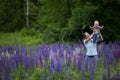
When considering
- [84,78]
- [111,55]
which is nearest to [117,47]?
[111,55]

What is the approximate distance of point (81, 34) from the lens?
51.9 ft

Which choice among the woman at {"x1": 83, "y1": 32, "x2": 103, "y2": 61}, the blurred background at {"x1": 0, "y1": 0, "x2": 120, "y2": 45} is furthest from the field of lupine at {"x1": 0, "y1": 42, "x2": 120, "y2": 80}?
the blurred background at {"x1": 0, "y1": 0, "x2": 120, "y2": 45}

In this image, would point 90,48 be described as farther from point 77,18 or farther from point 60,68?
point 77,18

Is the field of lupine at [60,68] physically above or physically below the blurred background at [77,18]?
below

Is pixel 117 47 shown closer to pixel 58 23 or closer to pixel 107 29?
pixel 107 29

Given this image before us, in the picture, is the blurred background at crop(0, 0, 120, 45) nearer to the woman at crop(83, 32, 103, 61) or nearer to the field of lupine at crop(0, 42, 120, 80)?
the woman at crop(83, 32, 103, 61)

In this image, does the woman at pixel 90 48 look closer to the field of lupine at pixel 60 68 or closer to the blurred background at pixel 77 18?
the field of lupine at pixel 60 68

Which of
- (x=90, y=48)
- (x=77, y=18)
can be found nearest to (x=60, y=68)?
(x=90, y=48)

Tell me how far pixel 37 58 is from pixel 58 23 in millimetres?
6990

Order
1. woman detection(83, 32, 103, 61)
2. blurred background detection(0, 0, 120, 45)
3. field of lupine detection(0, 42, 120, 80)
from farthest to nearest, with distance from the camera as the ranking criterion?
blurred background detection(0, 0, 120, 45) → woman detection(83, 32, 103, 61) → field of lupine detection(0, 42, 120, 80)

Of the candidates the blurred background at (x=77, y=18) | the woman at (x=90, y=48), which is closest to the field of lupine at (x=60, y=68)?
the woman at (x=90, y=48)

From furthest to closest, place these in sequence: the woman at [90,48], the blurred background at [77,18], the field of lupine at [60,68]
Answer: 1. the blurred background at [77,18]
2. the woman at [90,48]
3. the field of lupine at [60,68]

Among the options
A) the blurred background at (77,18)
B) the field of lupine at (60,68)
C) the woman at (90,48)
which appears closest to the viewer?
the field of lupine at (60,68)

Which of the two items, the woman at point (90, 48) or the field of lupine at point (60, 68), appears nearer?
the field of lupine at point (60, 68)
